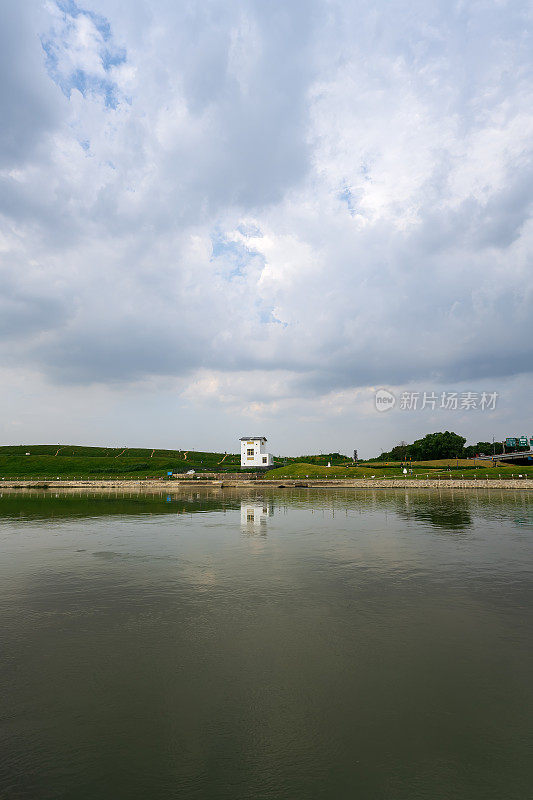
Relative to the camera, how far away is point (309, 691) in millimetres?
11672

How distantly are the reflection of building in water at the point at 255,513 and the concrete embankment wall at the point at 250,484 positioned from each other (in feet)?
110

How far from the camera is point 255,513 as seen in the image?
5231 cm

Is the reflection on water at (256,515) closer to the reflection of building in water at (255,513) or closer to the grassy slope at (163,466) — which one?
the reflection of building in water at (255,513)

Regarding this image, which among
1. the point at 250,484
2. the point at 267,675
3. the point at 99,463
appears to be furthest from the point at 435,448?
the point at 267,675

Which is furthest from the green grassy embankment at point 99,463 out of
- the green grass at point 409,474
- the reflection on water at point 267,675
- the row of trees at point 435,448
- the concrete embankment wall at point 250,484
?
the reflection on water at point 267,675

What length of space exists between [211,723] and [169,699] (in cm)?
166

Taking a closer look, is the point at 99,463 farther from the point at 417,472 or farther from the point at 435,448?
the point at 435,448

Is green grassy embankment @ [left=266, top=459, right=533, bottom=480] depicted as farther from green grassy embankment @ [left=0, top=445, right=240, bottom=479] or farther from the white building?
green grassy embankment @ [left=0, top=445, right=240, bottom=479]

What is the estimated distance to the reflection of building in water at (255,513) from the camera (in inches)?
1713

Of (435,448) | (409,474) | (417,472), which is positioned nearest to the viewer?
(409,474)

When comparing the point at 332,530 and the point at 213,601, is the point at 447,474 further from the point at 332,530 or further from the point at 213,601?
the point at 213,601

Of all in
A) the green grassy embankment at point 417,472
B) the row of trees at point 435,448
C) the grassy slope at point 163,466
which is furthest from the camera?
the row of trees at point 435,448

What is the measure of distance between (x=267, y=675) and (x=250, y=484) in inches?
3539

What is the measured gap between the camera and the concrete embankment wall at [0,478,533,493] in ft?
290
